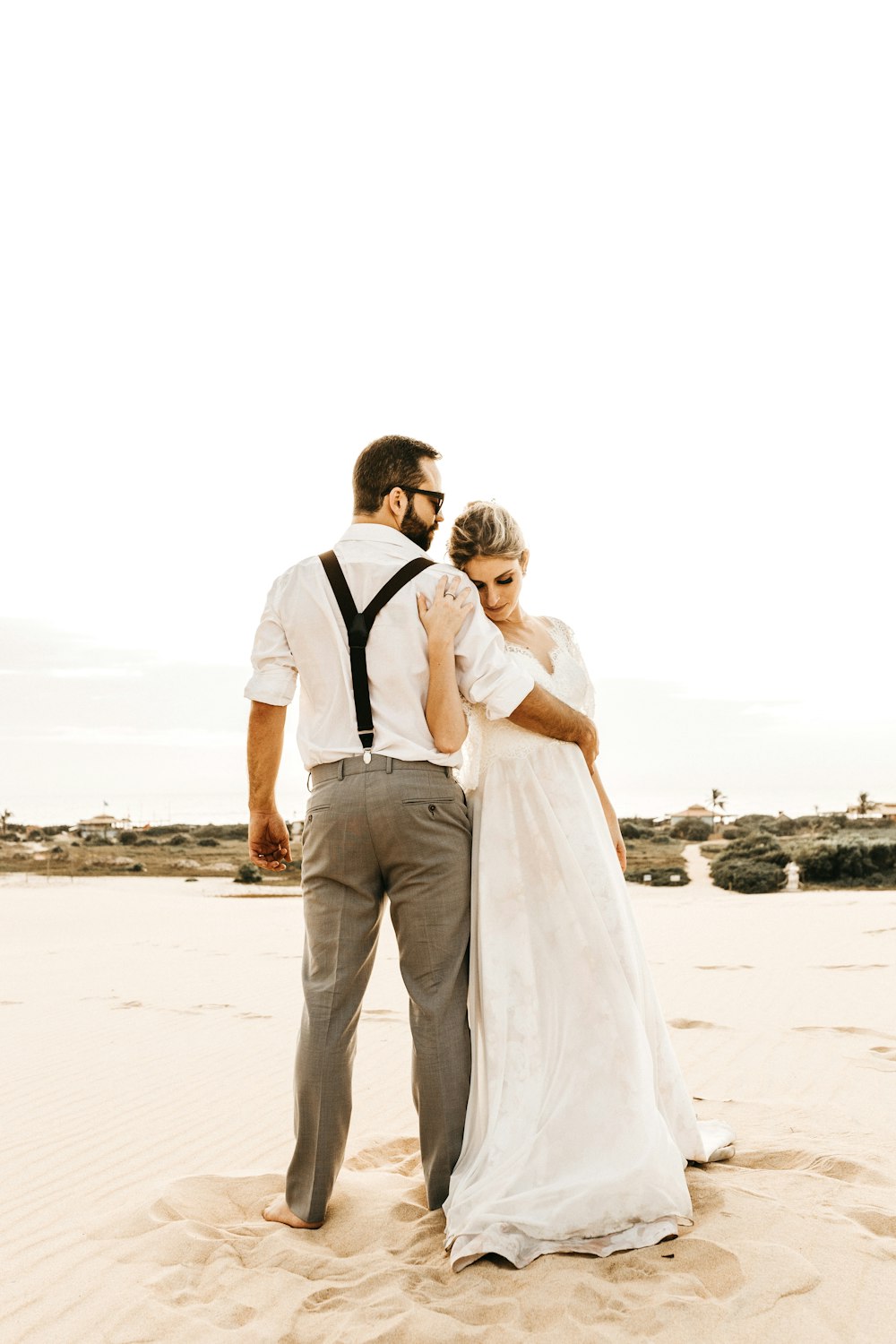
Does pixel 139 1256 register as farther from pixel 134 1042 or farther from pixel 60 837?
pixel 60 837

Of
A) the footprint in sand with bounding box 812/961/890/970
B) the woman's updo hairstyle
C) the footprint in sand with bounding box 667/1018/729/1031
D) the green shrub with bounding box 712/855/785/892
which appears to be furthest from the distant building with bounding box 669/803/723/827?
the woman's updo hairstyle

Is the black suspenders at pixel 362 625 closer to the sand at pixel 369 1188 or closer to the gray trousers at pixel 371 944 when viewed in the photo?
the gray trousers at pixel 371 944

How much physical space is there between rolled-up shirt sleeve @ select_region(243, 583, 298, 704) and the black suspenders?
9.8 inches

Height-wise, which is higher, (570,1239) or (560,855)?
(560,855)

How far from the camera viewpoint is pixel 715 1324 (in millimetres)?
2611

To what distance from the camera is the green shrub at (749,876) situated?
62.5 ft

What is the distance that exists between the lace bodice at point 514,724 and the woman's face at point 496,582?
15 centimetres

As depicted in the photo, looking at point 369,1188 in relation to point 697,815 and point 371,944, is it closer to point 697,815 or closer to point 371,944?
point 371,944

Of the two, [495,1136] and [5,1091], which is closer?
[495,1136]

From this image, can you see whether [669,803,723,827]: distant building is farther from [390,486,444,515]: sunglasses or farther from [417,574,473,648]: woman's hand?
[417,574,473,648]: woman's hand

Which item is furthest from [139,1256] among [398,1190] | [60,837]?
[60,837]

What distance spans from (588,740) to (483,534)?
826 mm

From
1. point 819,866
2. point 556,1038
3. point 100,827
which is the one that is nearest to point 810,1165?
point 556,1038

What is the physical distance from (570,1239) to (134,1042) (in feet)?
17.9
